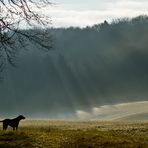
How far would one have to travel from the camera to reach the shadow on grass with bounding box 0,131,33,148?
23453mm

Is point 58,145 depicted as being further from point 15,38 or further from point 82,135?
point 15,38

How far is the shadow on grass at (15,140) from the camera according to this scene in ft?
76.9

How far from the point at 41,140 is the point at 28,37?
6082 mm

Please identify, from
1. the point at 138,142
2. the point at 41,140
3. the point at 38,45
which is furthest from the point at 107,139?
the point at 38,45

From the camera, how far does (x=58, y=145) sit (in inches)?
933

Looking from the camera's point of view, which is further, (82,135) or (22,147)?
(82,135)

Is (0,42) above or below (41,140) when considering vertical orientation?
above

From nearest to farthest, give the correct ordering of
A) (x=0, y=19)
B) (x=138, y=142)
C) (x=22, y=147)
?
(x=22, y=147) < (x=138, y=142) < (x=0, y=19)

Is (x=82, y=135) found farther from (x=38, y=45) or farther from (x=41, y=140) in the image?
(x=38, y=45)

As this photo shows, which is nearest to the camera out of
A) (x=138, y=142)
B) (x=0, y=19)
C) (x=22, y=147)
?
(x=22, y=147)

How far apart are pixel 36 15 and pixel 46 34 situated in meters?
1.10

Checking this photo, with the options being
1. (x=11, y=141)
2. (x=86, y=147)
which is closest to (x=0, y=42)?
(x=11, y=141)

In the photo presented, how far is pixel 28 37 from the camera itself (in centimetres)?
2822

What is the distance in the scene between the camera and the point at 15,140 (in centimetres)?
2466
